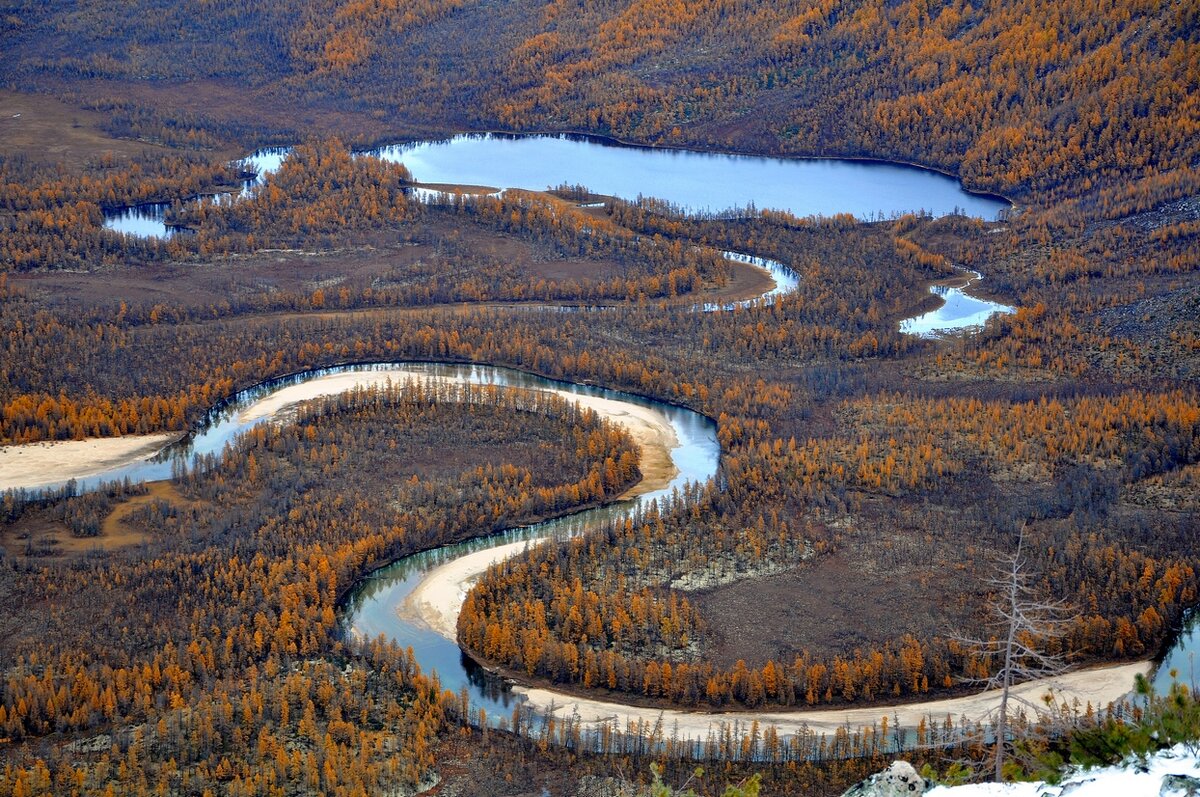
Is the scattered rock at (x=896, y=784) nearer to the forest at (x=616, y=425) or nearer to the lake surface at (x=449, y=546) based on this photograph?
the forest at (x=616, y=425)

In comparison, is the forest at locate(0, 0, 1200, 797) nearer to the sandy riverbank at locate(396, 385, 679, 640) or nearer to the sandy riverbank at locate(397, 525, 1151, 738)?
the sandy riverbank at locate(397, 525, 1151, 738)

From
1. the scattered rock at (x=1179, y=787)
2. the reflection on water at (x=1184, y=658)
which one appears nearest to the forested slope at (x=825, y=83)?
the reflection on water at (x=1184, y=658)

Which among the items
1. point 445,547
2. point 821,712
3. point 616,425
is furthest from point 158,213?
point 821,712

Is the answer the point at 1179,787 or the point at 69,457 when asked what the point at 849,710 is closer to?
the point at 1179,787

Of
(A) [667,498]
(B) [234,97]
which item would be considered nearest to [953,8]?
(B) [234,97]

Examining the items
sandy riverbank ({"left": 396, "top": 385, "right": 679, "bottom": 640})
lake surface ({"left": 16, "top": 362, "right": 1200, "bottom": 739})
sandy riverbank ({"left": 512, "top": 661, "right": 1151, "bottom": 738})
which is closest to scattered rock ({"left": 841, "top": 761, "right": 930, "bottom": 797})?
sandy riverbank ({"left": 512, "top": 661, "right": 1151, "bottom": 738})

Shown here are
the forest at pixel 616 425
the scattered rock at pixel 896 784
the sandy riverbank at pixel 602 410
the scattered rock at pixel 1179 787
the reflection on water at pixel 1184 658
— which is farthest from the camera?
the sandy riverbank at pixel 602 410
